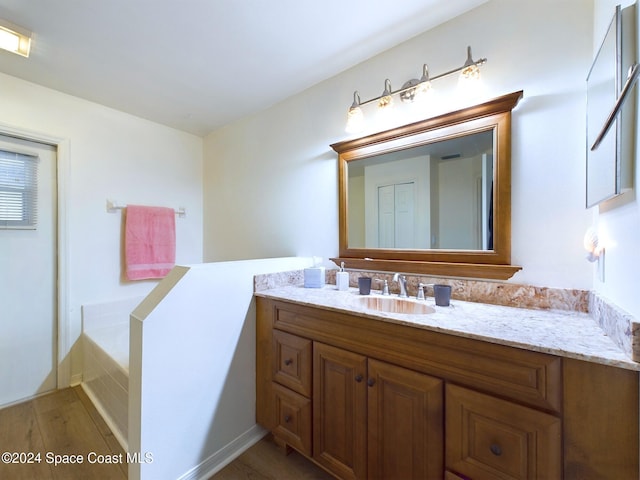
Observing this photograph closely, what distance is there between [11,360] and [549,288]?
3.42 m

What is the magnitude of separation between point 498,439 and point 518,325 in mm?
375

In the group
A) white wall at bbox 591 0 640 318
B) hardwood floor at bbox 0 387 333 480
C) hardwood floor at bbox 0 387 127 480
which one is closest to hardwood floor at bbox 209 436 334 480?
hardwood floor at bbox 0 387 333 480

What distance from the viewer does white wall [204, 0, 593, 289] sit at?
1.11m

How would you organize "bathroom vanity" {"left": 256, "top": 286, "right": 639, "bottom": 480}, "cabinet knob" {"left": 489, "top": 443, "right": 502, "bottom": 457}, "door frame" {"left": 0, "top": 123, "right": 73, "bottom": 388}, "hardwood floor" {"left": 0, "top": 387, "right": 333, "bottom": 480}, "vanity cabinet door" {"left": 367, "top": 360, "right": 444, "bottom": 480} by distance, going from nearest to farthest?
"bathroom vanity" {"left": 256, "top": 286, "right": 639, "bottom": 480} < "cabinet knob" {"left": 489, "top": 443, "right": 502, "bottom": 457} < "vanity cabinet door" {"left": 367, "top": 360, "right": 444, "bottom": 480} < "hardwood floor" {"left": 0, "top": 387, "right": 333, "bottom": 480} < "door frame" {"left": 0, "top": 123, "right": 73, "bottom": 388}

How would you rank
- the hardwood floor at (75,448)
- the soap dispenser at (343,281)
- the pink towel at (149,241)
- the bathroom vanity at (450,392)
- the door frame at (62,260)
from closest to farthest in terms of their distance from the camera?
the bathroom vanity at (450,392) < the hardwood floor at (75,448) < the soap dispenser at (343,281) < the door frame at (62,260) < the pink towel at (149,241)

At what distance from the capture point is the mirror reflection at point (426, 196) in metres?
1.32

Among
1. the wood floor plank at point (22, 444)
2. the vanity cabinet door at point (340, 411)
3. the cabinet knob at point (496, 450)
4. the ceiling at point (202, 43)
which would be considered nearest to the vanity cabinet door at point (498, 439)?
the cabinet knob at point (496, 450)

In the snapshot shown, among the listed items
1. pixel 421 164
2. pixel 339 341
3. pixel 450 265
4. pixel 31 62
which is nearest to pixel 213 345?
pixel 339 341

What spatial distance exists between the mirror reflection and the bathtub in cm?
165

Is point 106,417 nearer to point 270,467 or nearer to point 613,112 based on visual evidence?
point 270,467

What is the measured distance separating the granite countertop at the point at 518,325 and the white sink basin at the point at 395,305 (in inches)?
2.0

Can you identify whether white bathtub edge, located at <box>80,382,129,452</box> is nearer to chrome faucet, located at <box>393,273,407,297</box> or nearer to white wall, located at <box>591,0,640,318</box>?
chrome faucet, located at <box>393,273,407,297</box>

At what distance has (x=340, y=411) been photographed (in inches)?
47.4

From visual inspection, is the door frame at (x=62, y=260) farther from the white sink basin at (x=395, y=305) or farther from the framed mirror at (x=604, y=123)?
the framed mirror at (x=604, y=123)
